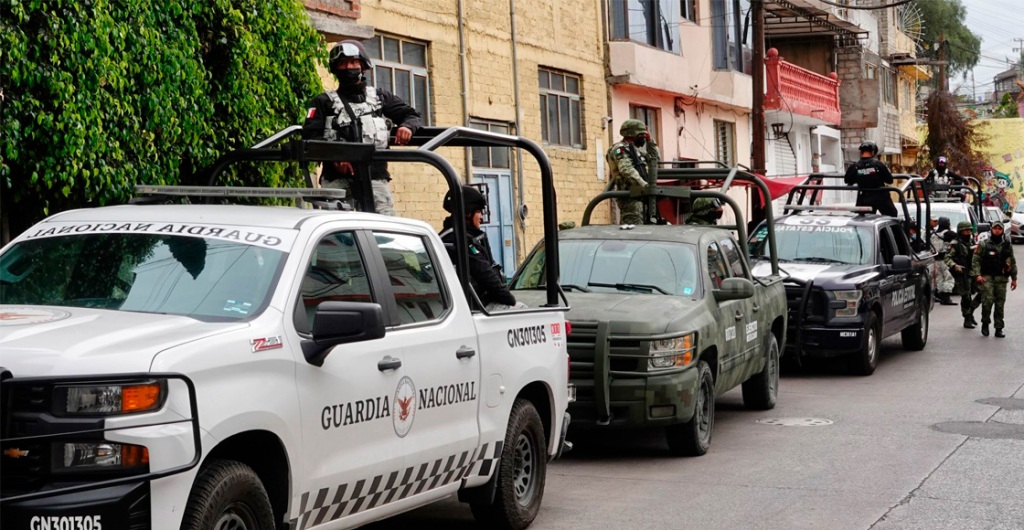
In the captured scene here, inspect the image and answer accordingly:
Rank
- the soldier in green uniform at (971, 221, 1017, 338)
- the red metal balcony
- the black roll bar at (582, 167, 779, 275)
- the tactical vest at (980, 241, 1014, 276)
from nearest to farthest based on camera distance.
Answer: the black roll bar at (582, 167, 779, 275)
the soldier in green uniform at (971, 221, 1017, 338)
the tactical vest at (980, 241, 1014, 276)
the red metal balcony

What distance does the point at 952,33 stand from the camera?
87.2 metres

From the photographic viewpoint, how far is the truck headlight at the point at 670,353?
34.1 ft

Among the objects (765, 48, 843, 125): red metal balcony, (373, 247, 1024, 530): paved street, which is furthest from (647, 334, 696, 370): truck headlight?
(765, 48, 843, 125): red metal balcony

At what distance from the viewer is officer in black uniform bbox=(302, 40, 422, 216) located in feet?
29.6

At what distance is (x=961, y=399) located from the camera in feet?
45.5

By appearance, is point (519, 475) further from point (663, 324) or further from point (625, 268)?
point (625, 268)

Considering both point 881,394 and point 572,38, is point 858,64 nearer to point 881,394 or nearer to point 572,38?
point 572,38

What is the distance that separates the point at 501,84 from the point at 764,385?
36.7 ft

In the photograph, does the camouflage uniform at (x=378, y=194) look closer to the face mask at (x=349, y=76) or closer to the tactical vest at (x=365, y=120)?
the tactical vest at (x=365, y=120)

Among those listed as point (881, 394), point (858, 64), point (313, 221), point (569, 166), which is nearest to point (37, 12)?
point (313, 221)

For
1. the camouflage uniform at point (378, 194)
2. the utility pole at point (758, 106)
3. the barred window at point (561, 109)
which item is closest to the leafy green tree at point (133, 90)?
the camouflage uniform at point (378, 194)

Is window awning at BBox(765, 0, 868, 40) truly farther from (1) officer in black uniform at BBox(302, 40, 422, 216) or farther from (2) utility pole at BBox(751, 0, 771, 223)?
(1) officer in black uniform at BBox(302, 40, 422, 216)

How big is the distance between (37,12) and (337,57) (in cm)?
227

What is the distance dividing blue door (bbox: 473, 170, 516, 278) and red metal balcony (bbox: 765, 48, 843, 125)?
15.1 m
